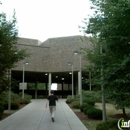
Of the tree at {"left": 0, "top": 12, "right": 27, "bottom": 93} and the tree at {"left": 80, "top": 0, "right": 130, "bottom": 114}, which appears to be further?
the tree at {"left": 0, "top": 12, "right": 27, "bottom": 93}

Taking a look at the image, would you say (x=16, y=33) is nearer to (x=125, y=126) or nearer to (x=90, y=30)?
(x=90, y=30)

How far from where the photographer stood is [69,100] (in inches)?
1216

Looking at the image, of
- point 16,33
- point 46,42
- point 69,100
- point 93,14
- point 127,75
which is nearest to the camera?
point 127,75

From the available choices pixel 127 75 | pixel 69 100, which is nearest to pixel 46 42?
pixel 69 100

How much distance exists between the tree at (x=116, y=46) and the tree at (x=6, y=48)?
7.10m

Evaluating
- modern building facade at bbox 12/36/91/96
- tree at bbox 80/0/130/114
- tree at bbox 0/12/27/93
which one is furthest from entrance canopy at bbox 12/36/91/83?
tree at bbox 80/0/130/114

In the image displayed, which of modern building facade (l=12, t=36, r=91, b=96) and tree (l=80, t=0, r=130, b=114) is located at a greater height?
modern building facade (l=12, t=36, r=91, b=96)

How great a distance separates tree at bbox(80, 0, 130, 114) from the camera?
7.48 metres

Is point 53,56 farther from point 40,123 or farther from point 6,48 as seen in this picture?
point 40,123

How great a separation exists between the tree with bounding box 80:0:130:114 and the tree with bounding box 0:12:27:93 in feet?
23.3

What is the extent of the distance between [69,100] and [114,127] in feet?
76.1

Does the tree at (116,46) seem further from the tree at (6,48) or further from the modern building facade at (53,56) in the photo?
the modern building facade at (53,56)

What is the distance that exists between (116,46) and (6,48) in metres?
8.35

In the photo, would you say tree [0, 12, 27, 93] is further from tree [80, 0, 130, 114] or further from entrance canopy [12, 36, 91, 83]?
entrance canopy [12, 36, 91, 83]
